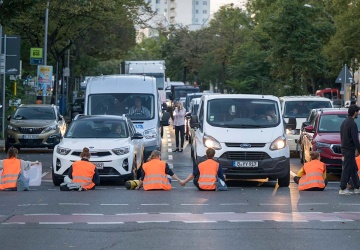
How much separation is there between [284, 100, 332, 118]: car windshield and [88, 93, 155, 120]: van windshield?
664 cm

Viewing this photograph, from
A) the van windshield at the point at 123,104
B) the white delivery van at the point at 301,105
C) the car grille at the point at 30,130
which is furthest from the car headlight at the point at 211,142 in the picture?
the car grille at the point at 30,130

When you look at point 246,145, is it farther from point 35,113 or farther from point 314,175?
point 35,113

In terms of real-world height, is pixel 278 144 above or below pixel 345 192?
above

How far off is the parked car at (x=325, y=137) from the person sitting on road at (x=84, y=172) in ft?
20.3

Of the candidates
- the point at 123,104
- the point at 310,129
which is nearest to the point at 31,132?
the point at 123,104

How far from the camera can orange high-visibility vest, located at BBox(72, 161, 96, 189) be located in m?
19.8

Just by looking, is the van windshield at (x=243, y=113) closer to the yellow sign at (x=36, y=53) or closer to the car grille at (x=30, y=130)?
the car grille at (x=30, y=130)

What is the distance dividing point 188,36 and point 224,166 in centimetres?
8223

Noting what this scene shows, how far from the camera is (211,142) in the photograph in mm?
20812

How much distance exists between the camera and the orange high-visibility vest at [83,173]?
19.8 m

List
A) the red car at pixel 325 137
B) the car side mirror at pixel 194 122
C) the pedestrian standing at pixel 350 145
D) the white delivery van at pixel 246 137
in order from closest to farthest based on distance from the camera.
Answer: the pedestrian standing at pixel 350 145, the white delivery van at pixel 246 137, the car side mirror at pixel 194 122, the red car at pixel 325 137

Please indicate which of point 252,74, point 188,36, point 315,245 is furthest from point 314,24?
point 188,36

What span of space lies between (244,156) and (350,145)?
2.65 m

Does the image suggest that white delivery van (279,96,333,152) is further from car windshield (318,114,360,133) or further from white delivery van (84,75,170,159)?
white delivery van (84,75,170,159)
